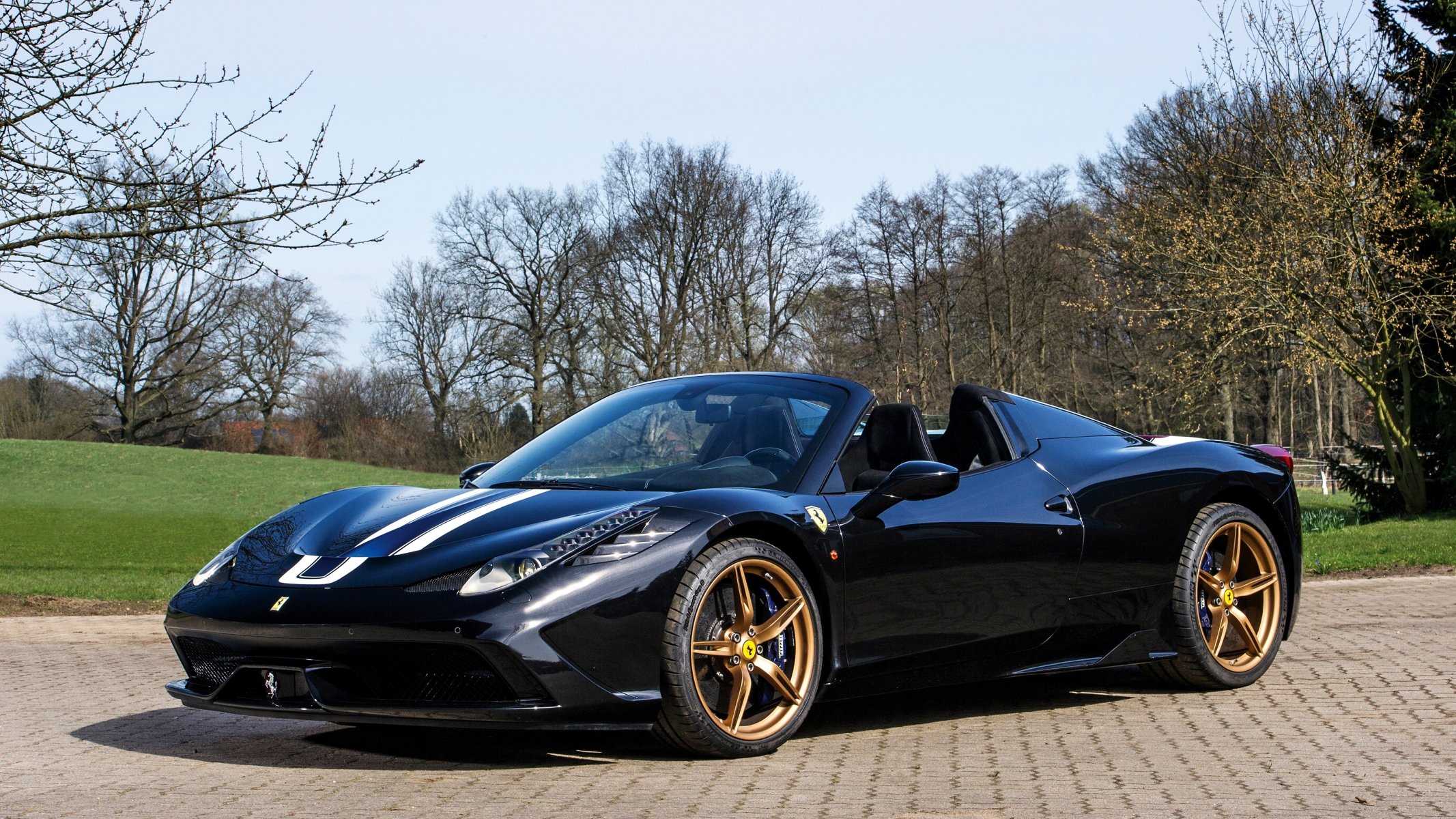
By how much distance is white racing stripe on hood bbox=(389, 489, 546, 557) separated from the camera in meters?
4.60

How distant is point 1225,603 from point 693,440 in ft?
8.77

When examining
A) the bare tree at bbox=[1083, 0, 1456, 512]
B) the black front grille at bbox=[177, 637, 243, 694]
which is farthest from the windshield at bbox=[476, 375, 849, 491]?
the bare tree at bbox=[1083, 0, 1456, 512]

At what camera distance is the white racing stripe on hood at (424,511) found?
15.7 feet

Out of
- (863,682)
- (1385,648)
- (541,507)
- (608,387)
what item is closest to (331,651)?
(541,507)

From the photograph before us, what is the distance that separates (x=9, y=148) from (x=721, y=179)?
1967 inches

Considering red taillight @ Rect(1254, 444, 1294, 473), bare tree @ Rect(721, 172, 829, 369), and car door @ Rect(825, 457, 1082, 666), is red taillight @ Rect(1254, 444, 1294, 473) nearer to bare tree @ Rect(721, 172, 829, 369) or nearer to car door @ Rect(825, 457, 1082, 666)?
car door @ Rect(825, 457, 1082, 666)

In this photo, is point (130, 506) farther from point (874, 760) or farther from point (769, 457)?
point (874, 760)

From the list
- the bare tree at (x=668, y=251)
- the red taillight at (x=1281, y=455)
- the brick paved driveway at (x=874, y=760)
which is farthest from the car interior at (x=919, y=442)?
the bare tree at (x=668, y=251)

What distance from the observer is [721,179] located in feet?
200

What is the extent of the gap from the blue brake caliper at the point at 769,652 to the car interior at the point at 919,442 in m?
0.61

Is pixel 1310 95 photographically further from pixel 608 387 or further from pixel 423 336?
pixel 423 336

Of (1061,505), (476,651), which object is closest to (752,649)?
(476,651)

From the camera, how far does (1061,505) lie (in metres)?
5.85

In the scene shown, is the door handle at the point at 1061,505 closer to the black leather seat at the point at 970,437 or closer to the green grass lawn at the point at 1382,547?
the black leather seat at the point at 970,437
